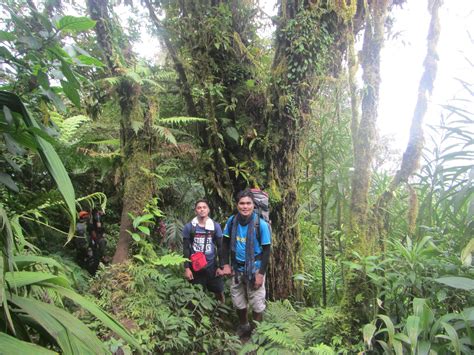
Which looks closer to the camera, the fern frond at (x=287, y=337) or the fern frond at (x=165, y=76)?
the fern frond at (x=287, y=337)

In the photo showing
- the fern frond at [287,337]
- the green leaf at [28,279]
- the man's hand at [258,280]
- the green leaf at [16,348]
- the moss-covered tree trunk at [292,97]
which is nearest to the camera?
the green leaf at [16,348]

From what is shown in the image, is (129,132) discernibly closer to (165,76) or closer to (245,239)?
(165,76)

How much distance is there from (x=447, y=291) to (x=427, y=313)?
0.38 metres

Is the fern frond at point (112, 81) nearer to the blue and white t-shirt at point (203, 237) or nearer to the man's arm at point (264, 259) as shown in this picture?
the blue and white t-shirt at point (203, 237)

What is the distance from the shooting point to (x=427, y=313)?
2396 mm

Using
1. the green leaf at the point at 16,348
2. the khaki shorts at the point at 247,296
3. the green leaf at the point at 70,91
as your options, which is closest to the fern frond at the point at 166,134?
the khaki shorts at the point at 247,296

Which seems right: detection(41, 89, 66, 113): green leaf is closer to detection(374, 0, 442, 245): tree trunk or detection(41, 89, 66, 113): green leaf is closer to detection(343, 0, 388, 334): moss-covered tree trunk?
detection(343, 0, 388, 334): moss-covered tree trunk

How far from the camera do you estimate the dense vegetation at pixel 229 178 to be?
4.83 feet

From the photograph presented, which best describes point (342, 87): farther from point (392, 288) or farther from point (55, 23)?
point (55, 23)

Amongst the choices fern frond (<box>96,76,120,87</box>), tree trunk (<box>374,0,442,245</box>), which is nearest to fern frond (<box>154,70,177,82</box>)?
fern frond (<box>96,76,120,87</box>)

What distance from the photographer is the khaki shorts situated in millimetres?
3863

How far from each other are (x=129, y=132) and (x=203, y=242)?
1.60 m

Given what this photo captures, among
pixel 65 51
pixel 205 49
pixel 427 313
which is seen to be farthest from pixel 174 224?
pixel 65 51

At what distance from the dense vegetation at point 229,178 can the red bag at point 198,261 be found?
28 cm
